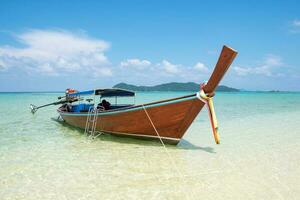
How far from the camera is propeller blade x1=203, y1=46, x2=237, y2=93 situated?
670 cm

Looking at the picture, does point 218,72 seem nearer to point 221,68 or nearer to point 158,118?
point 221,68

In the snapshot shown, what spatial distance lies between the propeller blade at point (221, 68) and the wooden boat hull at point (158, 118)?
1.64 ft

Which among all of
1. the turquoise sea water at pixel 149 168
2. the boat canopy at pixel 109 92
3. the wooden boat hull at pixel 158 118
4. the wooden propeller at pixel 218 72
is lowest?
the turquoise sea water at pixel 149 168

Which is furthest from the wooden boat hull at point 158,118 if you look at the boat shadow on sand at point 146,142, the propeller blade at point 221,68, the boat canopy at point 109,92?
the boat canopy at point 109,92

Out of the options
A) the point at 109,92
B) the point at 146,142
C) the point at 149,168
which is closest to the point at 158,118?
the point at 146,142

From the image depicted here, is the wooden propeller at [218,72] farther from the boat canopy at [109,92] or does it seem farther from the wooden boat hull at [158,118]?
the boat canopy at [109,92]

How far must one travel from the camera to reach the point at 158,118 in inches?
323

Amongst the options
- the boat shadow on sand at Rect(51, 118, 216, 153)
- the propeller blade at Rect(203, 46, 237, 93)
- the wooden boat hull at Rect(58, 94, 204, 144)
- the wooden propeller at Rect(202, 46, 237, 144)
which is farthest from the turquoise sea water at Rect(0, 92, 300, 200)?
the propeller blade at Rect(203, 46, 237, 93)

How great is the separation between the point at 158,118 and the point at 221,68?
245 cm

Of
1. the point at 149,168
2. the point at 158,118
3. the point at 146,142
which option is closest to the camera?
the point at 149,168

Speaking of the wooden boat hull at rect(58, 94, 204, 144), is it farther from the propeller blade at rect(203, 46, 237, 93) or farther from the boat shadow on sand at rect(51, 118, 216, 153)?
the propeller blade at rect(203, 46, 237, 93)

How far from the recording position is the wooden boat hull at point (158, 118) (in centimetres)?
775

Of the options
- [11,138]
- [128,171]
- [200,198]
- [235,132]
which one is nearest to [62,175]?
[128,171]

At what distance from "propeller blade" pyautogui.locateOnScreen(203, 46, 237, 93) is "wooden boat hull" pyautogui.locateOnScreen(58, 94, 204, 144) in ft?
1.64
